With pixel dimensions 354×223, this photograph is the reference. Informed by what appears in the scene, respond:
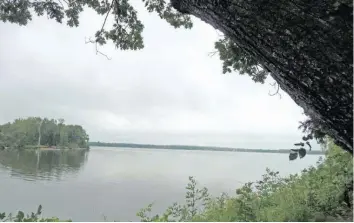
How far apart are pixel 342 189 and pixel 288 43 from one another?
304 cm

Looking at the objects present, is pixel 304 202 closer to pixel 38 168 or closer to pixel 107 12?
pixel 107 12

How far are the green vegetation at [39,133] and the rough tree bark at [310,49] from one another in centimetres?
5193

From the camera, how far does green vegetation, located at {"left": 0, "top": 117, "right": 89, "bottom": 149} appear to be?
53.1 m

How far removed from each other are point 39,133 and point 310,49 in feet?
206

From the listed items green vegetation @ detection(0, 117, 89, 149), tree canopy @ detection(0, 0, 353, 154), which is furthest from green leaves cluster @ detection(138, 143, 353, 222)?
green vegetation @ detection(0, 117, 89, 149)

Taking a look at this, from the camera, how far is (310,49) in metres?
1.28

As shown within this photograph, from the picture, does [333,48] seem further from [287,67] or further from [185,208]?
[185,208]

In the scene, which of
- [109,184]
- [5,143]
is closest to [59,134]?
[5,143]

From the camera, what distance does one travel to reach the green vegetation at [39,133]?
5309 cm

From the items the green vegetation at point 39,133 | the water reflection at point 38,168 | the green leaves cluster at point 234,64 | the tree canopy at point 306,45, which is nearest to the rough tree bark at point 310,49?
the tree canopy at point 306,45

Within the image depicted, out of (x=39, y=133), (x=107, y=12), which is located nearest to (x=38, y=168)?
(x=107, y=12)

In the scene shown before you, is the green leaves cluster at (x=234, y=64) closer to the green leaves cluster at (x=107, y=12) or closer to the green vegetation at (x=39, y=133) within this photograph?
the green leaves cluster at (x=107, y=12)

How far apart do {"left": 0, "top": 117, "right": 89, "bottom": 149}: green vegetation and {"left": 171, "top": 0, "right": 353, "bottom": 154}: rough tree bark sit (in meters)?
51.9

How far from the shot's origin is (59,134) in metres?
64.0
